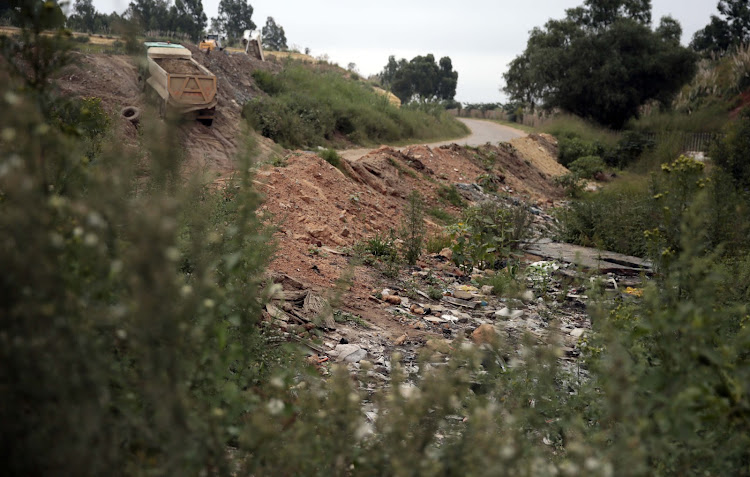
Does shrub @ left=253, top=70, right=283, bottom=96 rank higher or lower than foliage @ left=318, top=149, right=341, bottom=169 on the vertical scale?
higher

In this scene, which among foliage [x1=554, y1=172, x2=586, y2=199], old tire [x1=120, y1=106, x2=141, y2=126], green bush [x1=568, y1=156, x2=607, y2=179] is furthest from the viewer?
green bush [x1=568, y1=156, x2=607, y2=179]

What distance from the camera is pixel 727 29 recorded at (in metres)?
49.3

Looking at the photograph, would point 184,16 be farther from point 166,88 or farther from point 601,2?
point 166,88

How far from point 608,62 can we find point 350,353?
27975 mm

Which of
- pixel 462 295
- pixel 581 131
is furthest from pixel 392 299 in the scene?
pixel 581 131

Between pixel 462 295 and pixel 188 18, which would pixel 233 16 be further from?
pixel 462 295

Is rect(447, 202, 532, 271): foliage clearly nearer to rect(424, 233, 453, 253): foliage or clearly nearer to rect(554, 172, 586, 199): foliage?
rect(424, 233, 453, 253): foliage

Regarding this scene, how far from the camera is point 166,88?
11008 millimetres

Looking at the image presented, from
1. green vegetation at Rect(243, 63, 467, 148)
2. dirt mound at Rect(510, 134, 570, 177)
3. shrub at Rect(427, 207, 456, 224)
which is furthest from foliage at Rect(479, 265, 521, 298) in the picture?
dirt mound at Rect(510, 134, 570, 177)

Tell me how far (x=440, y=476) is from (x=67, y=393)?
1117mm

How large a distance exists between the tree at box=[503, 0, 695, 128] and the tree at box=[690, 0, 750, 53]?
69.3 feet

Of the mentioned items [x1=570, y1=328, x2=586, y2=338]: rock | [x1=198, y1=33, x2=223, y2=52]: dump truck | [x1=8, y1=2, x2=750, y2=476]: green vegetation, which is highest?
[x1=198, y1=33, x2=223, y2=52]: dump truck

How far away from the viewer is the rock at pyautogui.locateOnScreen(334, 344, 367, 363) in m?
4.24

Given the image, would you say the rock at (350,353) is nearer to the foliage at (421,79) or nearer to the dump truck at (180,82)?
the dump truck at (180,82)
